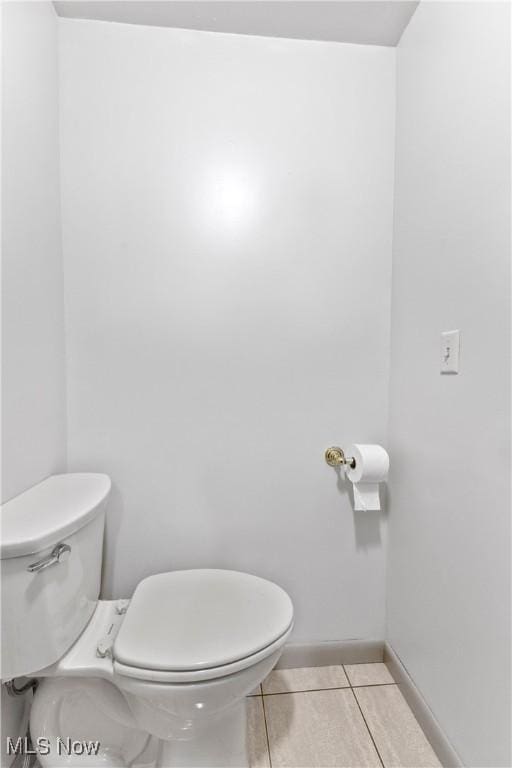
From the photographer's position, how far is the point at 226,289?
52.6 inches

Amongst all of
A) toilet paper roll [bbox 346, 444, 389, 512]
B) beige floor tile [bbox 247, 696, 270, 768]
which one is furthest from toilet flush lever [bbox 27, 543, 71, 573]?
toilet paper roll [bbox 346, 444, 389, 512]

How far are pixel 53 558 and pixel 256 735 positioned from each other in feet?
2.60

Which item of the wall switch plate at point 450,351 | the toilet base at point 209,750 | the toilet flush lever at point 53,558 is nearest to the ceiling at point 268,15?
the wall switch plate at point 450,351

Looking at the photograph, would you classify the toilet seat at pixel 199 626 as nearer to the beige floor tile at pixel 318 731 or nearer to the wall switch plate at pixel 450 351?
the beige floor tile at pixel 318 731

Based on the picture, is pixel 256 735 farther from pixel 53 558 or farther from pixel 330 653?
pixel 53 558

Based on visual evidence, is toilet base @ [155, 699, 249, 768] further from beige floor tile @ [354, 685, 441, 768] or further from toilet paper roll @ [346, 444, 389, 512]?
toilet paper roll @ [346, 444, 389, 512]

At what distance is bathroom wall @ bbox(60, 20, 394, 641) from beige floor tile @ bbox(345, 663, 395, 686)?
145 millimetres

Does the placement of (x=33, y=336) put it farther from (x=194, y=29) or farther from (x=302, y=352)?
(x=194, y=29)

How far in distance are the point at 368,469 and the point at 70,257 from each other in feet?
3.74

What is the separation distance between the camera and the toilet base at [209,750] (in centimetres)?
104

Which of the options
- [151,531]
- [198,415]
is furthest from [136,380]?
[151,531]

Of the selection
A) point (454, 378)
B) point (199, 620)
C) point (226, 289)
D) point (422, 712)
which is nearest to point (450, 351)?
point (454, 378)

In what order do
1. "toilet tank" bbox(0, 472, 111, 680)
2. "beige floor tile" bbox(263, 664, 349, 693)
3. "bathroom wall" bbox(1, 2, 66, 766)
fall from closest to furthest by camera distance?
"toilet tank" bbox(0, 472, 111, 680) → "bathroom wall" bbox(1, 2, 66, 766) → "beige floor tile" bbox(263, 664, 349, 693)

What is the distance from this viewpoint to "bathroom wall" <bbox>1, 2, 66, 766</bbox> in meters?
0.99
